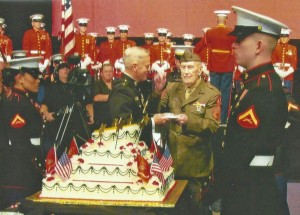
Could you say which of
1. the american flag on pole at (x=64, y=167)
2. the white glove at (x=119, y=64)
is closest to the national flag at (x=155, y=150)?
the american flag on pole at (x=64, y=167)

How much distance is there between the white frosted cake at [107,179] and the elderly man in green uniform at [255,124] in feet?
1.77

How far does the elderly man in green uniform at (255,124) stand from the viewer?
3.46 metres

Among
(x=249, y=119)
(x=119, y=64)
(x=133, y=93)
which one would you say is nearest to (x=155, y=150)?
(x=133, y=93)

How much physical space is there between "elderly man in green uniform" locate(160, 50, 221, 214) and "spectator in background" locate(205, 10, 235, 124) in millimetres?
4063

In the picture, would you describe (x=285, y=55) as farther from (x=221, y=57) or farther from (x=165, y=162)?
→ (x=165, y=162)

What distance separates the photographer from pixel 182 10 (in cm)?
1294

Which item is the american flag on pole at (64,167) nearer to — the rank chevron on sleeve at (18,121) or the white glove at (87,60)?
the rank chevron on sleeve at (18,121)

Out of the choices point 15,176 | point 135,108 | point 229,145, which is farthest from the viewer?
point 15,176

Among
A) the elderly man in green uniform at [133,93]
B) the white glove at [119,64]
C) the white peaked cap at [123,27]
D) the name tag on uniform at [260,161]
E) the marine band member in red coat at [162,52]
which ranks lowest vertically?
the white glove at [119,64]

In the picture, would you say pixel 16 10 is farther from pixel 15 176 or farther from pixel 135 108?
pixel 135 108

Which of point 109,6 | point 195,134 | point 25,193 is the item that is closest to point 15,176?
point 25,193

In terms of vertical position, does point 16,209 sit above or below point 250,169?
below

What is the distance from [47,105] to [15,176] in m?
2.31

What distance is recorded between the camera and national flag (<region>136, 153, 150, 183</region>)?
392cm
